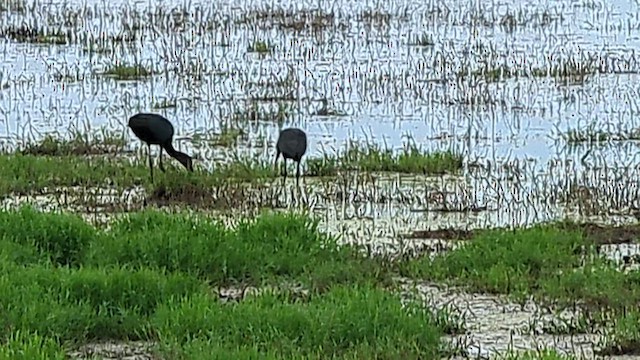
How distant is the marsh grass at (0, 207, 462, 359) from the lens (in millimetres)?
5352

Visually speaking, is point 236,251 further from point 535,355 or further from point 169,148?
point 169,148

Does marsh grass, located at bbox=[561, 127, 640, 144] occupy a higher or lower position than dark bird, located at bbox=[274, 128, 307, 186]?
lower

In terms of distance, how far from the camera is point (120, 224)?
704 centimetres

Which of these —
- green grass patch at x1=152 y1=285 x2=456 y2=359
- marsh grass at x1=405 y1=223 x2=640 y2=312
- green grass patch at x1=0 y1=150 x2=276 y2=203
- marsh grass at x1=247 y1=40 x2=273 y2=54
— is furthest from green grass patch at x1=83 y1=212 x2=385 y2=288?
marsh grass at x1=247 y1=40 x2=273 y2=54

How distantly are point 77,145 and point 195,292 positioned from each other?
4605mm

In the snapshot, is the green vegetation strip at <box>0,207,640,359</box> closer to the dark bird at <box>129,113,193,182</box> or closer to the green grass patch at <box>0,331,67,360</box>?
the green grass patch at <box>0,331,67,360</box>

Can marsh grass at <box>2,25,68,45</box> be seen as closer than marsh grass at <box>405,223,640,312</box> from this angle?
No

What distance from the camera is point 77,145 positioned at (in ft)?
34.1

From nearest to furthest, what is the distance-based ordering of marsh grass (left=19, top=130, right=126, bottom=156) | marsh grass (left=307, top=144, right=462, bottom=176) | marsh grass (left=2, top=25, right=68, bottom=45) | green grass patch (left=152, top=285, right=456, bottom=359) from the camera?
green grass patch (left=152, top=285, right=456, bottom=359) → marsh grass (left=307, top=144, right=462, bottom=176) → marsh grass (left=19, top=130, right=126, bottom=156) → marsh grass (left=2, top=25, right=68, bottom=45)

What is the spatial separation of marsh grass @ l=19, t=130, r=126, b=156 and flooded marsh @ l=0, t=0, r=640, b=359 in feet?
0.11

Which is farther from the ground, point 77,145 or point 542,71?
point 542,71

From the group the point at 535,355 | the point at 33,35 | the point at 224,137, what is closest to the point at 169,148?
the point at 224,137

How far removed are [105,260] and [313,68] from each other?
28.9ft

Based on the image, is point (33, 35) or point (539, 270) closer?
point (539, 270)
